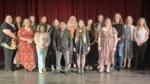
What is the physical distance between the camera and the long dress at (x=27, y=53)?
1244 cm

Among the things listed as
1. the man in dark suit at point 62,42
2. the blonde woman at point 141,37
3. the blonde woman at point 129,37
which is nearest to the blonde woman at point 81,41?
the man in dark suit at point 62,42

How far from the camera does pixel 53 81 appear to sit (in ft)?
37.5

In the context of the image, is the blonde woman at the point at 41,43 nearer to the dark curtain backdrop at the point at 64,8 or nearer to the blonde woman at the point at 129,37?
the blonde woman at the point at 129,37

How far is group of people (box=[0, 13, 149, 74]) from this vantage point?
40.1ft

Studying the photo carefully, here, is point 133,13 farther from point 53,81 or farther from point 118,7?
point 53,81

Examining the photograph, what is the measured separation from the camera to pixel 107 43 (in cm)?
1220

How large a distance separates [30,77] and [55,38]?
1192 mm

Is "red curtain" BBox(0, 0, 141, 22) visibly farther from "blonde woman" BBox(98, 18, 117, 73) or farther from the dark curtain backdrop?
"blonde woman" BBox(98, 18, 117, 73)

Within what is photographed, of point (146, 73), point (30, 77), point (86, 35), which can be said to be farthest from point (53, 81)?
point (146, 73)

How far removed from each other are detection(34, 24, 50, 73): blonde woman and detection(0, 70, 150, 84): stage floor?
0.40 meters

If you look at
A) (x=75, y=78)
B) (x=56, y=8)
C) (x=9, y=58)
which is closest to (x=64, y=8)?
(x=56, y=8)

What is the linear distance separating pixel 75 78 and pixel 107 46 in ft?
4.05

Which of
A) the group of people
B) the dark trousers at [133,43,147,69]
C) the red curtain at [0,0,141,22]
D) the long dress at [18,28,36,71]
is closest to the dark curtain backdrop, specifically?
the red curtain at [0,0,141,22]

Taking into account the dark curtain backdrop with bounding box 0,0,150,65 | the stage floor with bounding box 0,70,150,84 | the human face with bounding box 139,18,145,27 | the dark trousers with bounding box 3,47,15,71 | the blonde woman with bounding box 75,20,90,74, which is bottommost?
the stage floor with bounding box 0,70,150,84
